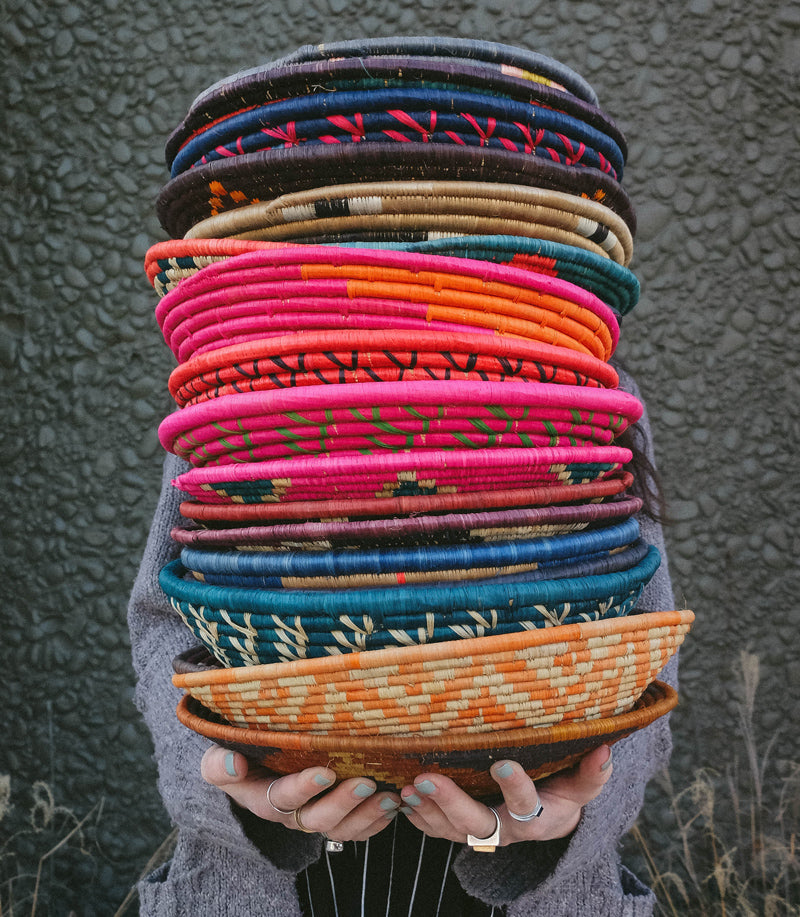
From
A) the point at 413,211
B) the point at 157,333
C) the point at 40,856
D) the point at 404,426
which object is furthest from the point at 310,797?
the point at 40,856

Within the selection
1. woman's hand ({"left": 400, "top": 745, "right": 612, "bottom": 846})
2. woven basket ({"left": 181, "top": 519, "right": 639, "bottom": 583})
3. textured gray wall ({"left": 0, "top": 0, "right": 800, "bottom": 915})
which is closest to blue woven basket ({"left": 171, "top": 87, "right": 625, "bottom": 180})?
woven basket ({"left": 181, "top": 519, "right": 639, "bottom": 583})

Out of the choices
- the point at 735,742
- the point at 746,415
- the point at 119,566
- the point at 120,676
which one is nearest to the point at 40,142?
the point at 119,566

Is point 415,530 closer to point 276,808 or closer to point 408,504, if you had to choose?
point 408,504

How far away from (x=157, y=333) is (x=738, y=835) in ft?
5.96

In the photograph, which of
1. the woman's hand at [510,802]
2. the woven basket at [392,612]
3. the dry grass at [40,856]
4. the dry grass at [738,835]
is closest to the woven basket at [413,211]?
the woven basket at [392,612]

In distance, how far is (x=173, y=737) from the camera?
65 centimetres

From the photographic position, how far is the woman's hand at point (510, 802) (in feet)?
1.30

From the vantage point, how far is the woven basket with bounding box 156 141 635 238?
377mm

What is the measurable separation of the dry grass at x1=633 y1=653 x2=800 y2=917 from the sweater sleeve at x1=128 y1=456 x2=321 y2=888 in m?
1.17

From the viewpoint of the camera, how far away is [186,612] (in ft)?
1.36

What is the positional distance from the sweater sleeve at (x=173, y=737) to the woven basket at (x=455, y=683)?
27 centimetres

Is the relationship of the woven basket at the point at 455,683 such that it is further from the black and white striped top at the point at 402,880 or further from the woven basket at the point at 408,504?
the black and white striped top at the point at 402,880

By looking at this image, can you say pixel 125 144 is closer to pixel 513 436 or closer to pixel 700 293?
pixel 700 293

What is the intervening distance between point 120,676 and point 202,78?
1.47 m
